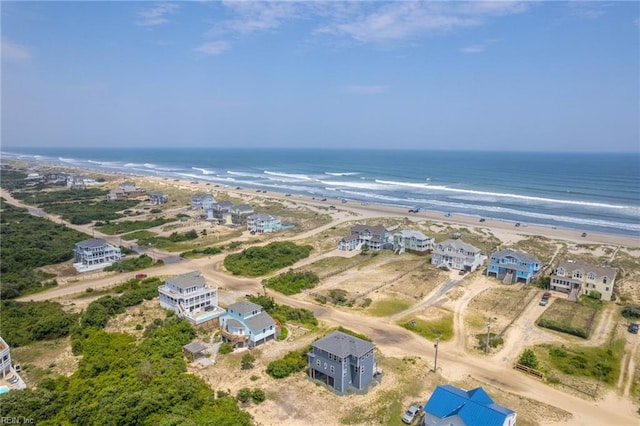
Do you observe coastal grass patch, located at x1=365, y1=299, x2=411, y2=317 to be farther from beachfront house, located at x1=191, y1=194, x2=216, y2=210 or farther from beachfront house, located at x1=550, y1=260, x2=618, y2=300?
beachfront house, located at x1=191, y1=194, x2=216, y2=210

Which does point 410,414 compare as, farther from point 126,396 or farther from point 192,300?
point 192,300

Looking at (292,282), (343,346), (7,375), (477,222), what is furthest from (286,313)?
(477,222)

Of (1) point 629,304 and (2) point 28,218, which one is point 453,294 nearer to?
(1) point 629,304

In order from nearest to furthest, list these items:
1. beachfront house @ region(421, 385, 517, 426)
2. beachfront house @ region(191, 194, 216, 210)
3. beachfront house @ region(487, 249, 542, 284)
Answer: beachfront house @ region(421, 385, 517, 426) < beachfront house @ region(487, 249, 542, 284) < beachfront house @ region(191, 194, 216, 210)

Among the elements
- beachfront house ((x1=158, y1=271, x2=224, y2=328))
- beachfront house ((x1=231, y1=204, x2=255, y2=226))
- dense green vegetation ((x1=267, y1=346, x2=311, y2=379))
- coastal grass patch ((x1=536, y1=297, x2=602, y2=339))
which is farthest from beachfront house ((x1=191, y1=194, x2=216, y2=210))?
coastal grass patch ((x1=536, y1=297, x2=602, y2=339))

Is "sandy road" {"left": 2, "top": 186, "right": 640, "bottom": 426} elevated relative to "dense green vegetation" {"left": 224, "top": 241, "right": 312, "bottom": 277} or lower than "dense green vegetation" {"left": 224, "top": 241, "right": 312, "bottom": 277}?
lower

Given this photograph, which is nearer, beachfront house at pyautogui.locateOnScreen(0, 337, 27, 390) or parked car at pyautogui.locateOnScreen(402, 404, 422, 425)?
parked car at pyautogui.locateOnScreen(402, 404, 422, 425)

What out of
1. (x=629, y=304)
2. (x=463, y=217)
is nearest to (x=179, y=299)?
(x=629, y=304)
